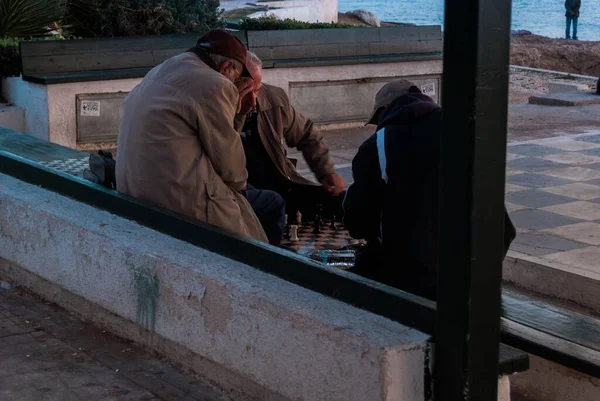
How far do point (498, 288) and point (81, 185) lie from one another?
8.19 ft

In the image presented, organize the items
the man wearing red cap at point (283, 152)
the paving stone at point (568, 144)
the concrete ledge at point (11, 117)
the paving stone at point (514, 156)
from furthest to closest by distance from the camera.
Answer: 1. the concrete ledge at point (11, 117)
2. the paving stone at point (568, 144)
3. the paving stone at point (514, 156)
4. the man wearing red cap at point (283, 152)

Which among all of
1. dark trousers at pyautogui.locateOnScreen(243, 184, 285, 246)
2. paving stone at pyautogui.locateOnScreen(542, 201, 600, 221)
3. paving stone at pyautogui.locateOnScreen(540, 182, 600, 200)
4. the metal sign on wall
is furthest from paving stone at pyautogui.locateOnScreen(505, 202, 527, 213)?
the metal sign on wall

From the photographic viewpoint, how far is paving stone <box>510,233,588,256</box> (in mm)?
6141

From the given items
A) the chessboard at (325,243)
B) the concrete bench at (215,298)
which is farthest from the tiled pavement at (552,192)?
Answer: the chessboard at (325,243)

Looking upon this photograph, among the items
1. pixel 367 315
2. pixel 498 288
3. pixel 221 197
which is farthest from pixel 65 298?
→ pixel 498 288

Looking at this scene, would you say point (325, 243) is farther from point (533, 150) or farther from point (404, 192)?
point (533, 150)

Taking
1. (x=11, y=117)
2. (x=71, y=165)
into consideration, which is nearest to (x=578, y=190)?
(x=71, y=165)

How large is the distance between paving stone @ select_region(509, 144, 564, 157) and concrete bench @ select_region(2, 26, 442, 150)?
7.52 feet

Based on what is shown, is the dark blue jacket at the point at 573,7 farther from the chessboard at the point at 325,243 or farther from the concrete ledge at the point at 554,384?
the concrete ledge at the point at 554,384

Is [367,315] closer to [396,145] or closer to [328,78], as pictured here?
[396,145]

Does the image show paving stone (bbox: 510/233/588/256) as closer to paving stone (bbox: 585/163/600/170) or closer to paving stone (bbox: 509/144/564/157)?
paving stone (bbox: 585/163/600/170)

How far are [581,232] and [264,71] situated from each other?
5225 millimetres

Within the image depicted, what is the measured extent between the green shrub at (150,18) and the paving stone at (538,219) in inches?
237

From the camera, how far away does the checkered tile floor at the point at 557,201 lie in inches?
240
